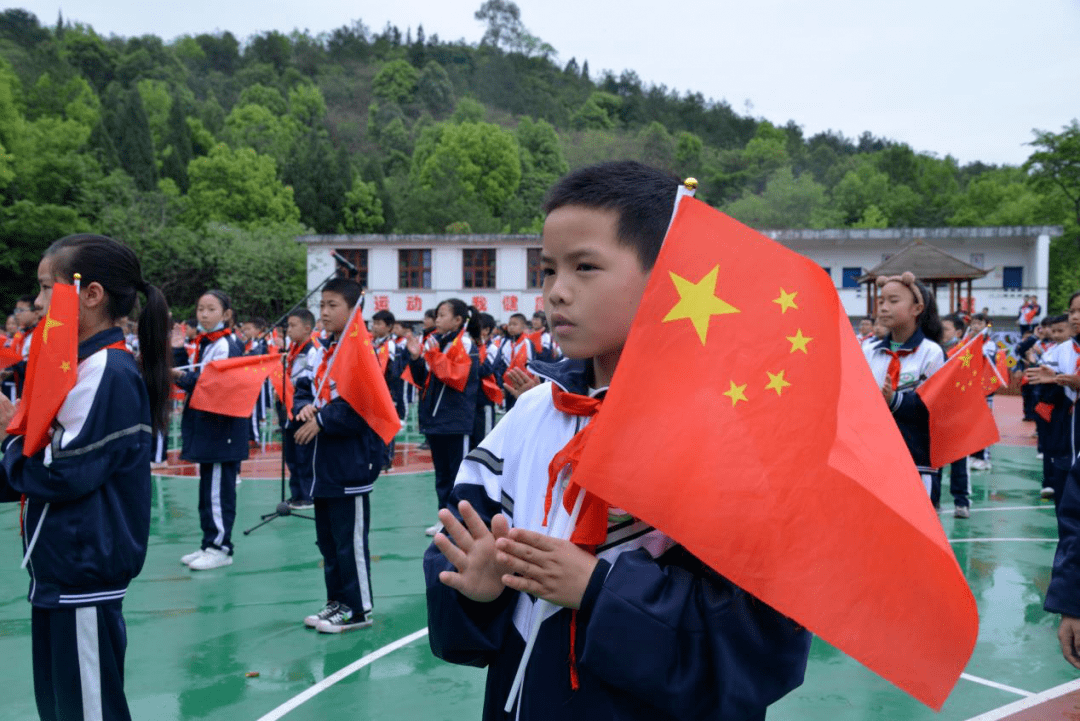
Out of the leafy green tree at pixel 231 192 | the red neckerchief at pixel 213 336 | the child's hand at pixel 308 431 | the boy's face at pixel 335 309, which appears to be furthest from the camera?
the leafy green tree at pixel 231 192

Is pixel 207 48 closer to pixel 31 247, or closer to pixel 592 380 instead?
pixel 31 247

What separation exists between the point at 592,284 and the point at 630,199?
0.16 metres

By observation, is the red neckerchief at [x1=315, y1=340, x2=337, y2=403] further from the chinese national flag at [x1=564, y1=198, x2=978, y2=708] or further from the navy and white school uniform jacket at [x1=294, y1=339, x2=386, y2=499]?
the chinese national flag at [x1=564, y1=198, x2=978, y2=708]

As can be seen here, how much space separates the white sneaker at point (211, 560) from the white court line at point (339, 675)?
2069 millimetres

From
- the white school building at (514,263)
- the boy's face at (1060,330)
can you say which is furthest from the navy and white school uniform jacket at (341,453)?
the white school building at (514,263)

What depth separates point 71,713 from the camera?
8.47 ft

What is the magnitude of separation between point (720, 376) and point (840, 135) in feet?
331

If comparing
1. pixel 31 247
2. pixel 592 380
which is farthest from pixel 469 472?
pixel 31 247

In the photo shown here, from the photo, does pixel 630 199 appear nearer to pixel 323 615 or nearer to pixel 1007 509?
pixel 323 615

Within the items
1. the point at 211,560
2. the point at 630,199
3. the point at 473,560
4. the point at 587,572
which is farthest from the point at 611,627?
the point at 211,560

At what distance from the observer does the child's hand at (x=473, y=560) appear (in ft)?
4.63

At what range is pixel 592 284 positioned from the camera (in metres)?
1.48

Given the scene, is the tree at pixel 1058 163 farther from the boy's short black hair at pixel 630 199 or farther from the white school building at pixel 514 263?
the boy's short black hair at pixel 630 199

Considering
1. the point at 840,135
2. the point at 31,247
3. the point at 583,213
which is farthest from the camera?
the point at 840,135
